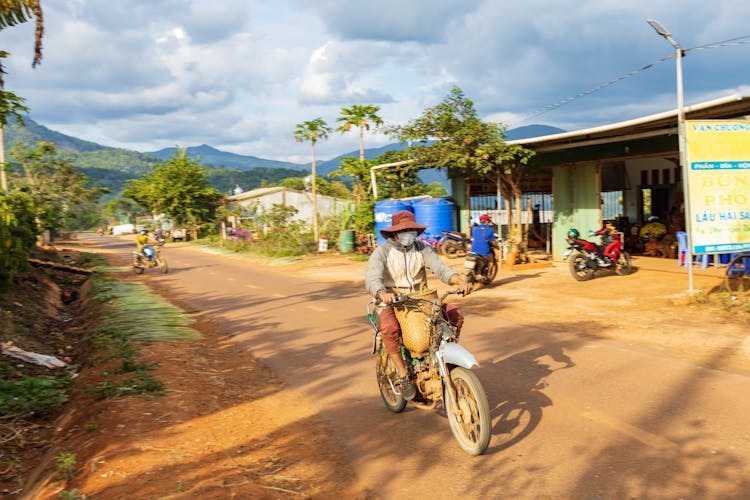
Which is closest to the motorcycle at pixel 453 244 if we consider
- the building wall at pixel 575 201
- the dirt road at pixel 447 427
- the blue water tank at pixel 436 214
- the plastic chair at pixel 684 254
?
the blue water tank at pixel 436 214

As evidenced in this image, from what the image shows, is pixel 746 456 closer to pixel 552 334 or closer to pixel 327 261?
pixel 552 334

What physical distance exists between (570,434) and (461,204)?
18776 millimetres

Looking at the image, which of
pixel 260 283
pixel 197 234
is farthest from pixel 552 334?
pixel 197 234

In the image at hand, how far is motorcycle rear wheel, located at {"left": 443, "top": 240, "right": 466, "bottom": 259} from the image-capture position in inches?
845

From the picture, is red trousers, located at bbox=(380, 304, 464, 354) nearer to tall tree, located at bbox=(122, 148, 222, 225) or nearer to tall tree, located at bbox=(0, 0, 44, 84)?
tall tree, located at bbox=(0, 0, 44, 84)

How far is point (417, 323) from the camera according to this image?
4598 millimetres

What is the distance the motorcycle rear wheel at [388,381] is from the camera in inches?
202

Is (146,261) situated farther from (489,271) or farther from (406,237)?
(406,237)

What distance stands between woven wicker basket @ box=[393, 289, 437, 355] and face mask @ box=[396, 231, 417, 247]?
1.49ft

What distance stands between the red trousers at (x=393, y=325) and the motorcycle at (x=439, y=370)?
0.05 m

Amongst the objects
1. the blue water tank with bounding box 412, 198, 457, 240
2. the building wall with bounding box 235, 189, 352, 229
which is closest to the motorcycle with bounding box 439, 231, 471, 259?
the blue water tank with bounding box 412, 198, 457, 240

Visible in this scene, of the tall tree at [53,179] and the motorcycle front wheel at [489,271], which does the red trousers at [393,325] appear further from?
the tall tree at [53,179]

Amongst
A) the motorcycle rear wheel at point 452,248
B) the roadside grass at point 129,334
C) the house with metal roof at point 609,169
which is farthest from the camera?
the motorcycle rear wheel at point 452,248

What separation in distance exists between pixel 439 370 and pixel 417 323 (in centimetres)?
40
